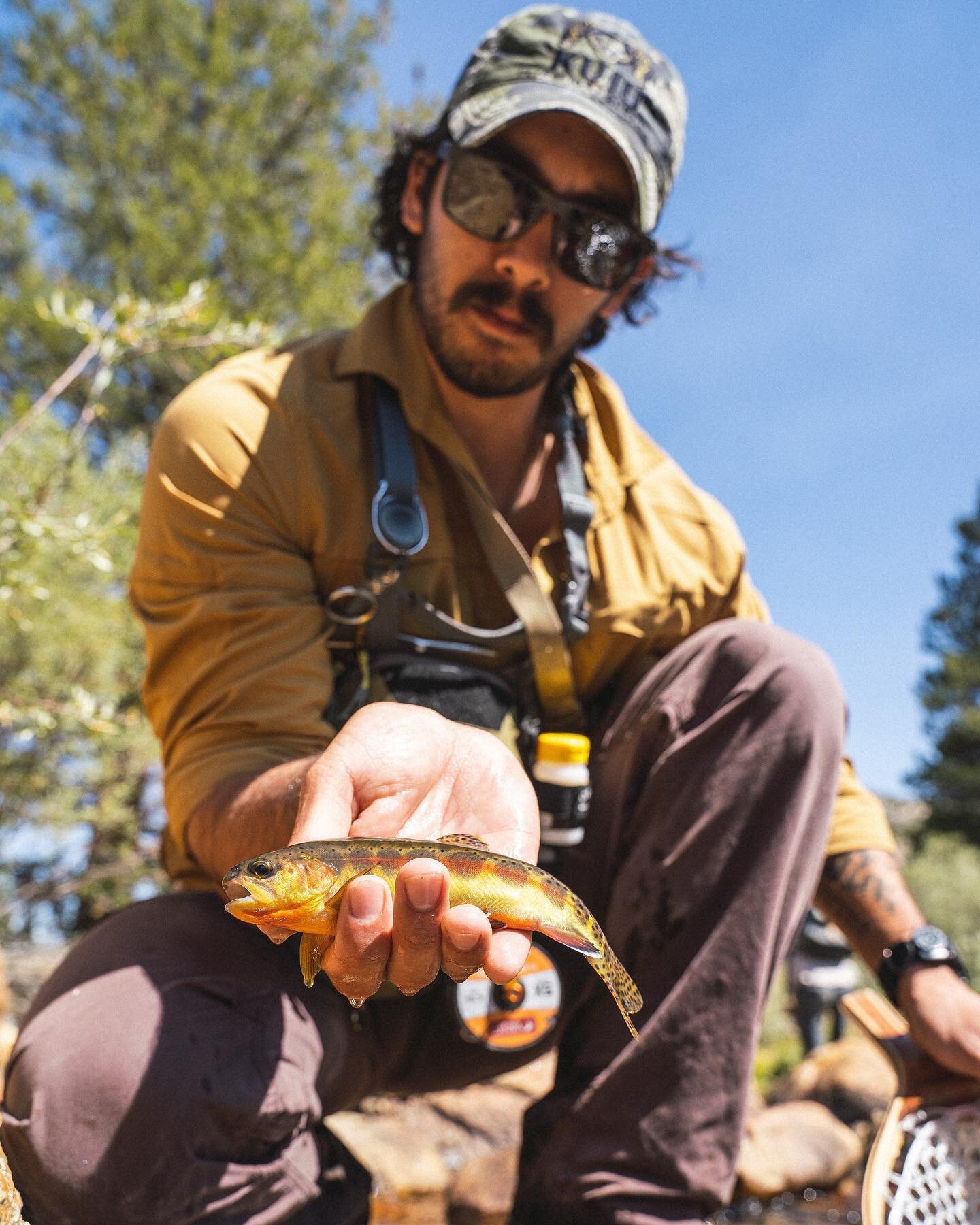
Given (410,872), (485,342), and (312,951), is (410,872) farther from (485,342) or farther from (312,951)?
(485,342)

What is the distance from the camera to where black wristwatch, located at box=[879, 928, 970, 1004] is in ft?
8.37

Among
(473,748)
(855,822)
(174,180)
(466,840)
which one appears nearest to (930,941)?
(855,822)

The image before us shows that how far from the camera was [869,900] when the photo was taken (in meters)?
2.77

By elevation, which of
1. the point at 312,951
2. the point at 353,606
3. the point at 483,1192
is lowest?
the point at 483,1192

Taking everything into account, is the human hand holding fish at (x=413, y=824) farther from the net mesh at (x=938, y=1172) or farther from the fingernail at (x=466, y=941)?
the net mesh at (x=938, y=1172)

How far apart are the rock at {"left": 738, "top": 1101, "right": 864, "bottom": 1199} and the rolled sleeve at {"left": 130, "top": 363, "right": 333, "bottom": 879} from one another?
3689 millimetres

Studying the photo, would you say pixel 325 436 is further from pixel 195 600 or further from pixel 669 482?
pixel 669 482

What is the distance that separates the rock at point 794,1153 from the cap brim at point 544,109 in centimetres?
417

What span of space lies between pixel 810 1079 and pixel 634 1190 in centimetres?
509

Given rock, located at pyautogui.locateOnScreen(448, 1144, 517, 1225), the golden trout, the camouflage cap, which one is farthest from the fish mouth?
rock, located at pyautogui.locateOnScreen(448, 1144, 517, 1225)

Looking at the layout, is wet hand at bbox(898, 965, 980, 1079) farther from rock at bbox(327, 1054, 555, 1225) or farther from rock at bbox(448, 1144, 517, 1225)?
rock at bbox(448, 1144, 517, 1225)

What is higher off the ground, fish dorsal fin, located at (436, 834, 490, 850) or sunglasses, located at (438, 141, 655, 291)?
sunglasses, located at (438, 141, 655, 291)

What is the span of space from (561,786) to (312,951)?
3.56 ft

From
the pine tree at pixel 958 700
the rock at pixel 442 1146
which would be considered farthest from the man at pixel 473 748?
the pine tree at pixel 958 700
